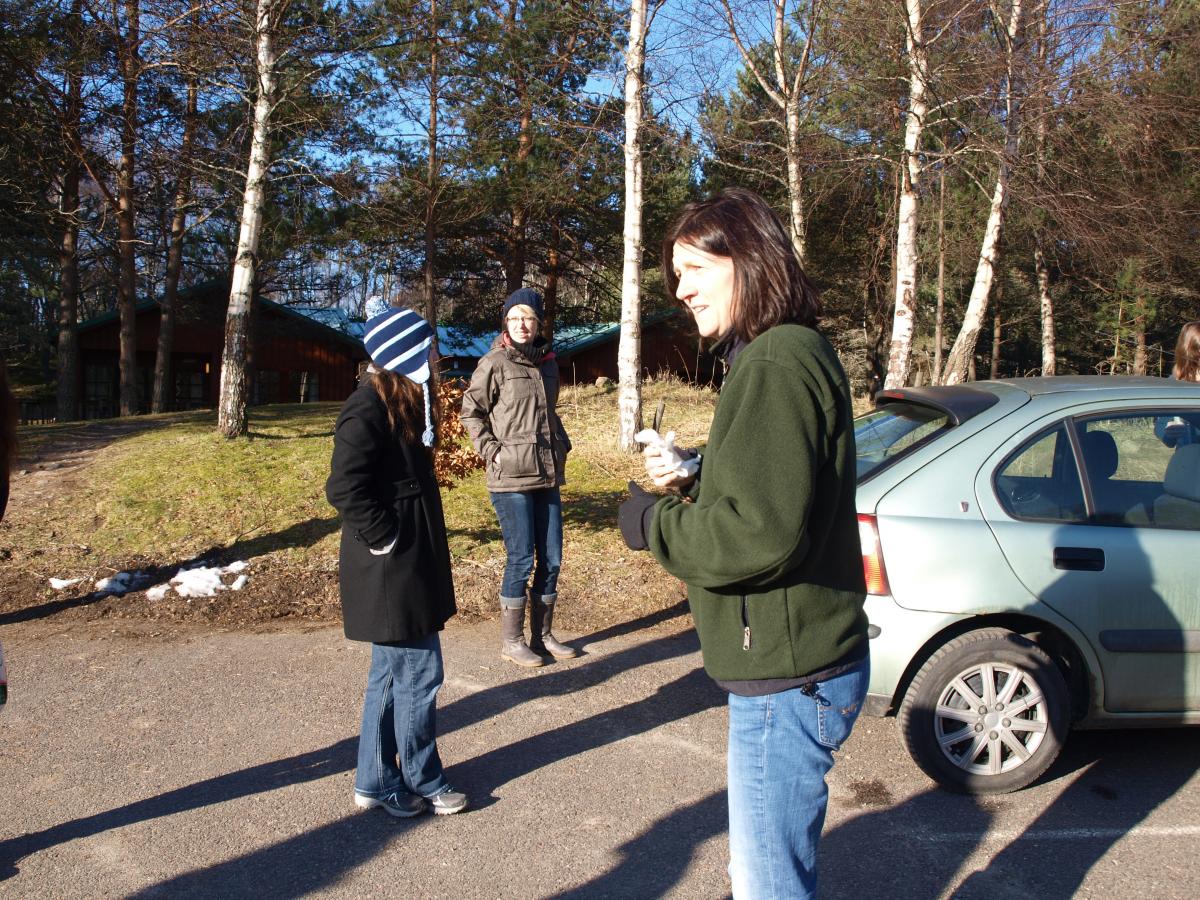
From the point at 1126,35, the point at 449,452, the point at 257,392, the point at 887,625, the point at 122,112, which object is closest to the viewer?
the point at 887,625

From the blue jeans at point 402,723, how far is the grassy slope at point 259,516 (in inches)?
111

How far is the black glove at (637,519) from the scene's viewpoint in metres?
2.03

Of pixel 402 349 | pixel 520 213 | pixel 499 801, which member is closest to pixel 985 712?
pixel 499 801

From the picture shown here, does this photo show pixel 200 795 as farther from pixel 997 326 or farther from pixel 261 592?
pixel 997 326

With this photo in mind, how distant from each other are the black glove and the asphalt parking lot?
5.58ft

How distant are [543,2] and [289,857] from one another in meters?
16.1

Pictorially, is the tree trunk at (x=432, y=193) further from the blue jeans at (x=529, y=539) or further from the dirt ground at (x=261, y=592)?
the blue jeans at (x=529, y=539)

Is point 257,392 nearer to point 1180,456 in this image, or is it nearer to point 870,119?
point 870,119

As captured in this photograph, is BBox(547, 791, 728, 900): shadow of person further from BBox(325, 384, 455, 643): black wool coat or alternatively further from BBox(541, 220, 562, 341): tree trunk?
BBox(541, 220, 562, 341): tree trunk

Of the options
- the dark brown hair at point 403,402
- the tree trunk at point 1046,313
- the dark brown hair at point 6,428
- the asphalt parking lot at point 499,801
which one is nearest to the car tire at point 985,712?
the asphalt parking lot at point 499,801

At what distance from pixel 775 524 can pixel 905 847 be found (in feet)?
7.66

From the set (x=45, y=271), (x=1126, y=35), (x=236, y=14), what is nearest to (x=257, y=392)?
(x=45, y=271)

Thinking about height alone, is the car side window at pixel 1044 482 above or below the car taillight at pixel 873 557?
above

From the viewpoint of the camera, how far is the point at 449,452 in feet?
21.7
